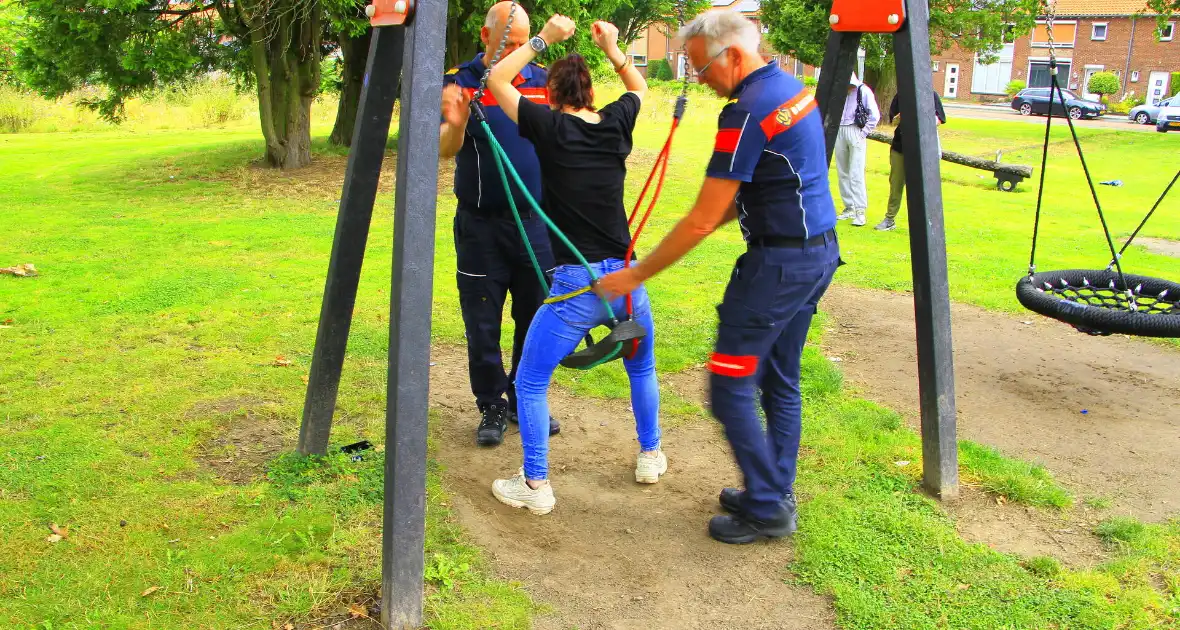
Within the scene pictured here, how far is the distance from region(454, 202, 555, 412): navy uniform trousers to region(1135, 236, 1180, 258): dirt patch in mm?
7853

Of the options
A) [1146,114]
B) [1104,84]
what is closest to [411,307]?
[1146,114]

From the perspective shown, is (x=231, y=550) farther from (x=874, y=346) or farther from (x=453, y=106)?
(x=874, y=346)

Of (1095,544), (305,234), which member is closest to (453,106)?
(1095,544)

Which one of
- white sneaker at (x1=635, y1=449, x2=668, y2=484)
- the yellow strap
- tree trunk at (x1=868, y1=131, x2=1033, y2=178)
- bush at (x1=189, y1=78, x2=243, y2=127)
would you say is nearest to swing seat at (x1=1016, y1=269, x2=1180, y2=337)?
white sneaker at (x1=635, y1=449, x2=668, y2=484)

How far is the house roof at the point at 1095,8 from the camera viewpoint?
52.8 meters

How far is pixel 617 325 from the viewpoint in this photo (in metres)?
3.60

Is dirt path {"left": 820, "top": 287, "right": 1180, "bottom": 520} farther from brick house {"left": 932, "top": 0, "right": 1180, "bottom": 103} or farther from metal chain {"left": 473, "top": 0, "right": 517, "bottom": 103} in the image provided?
brick house {"left": 932, "top": 0, "right": 1180, "bottom": 103}

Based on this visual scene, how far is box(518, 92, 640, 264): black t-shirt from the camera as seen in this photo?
3453mm

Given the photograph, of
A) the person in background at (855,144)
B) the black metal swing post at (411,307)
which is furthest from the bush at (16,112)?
the black metal swing post at (411,307)

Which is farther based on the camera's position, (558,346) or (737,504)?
(737,504)

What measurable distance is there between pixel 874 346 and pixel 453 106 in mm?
3656

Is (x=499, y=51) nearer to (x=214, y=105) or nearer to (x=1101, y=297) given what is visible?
(x=1101, y=297)

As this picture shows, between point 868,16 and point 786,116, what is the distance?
42.4 inches

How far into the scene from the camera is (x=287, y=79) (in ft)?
44.8
